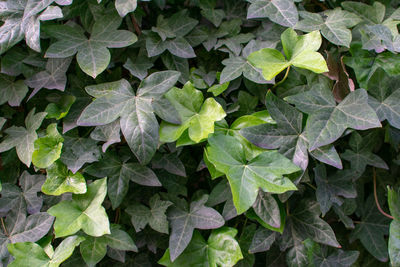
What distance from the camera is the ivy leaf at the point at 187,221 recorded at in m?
0.99

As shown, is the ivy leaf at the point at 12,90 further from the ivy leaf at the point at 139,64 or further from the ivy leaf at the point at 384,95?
the ivy leaf at the point at 384,95

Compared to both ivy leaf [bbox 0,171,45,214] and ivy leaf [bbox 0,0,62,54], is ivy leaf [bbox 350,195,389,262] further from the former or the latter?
ivy leaf [bbox 0,0,62,54]

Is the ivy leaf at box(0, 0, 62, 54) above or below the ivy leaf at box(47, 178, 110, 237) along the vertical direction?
above

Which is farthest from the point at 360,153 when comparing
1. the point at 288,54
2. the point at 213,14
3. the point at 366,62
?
the point at 213,14

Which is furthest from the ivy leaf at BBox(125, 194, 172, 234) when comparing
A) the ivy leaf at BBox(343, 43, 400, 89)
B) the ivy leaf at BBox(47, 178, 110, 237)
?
the ivy leaf at BBox(343, 43, 400, 89)

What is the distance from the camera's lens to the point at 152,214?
3.44 ft

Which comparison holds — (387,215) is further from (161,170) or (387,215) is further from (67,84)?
(67,84)

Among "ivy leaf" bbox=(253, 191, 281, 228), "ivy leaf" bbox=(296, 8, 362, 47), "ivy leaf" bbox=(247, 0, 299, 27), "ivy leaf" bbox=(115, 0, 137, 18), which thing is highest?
"ivy leaf" bbox=(115, 0, 137, 18)

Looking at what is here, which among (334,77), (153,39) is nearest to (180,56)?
(153,39)

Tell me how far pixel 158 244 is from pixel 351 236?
63 centimetres

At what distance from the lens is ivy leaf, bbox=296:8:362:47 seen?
3.50 feet

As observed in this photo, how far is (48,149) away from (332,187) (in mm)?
803

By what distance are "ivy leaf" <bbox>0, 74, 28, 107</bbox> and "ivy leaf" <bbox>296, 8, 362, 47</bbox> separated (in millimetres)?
848

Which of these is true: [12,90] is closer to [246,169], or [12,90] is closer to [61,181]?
[61,181]
